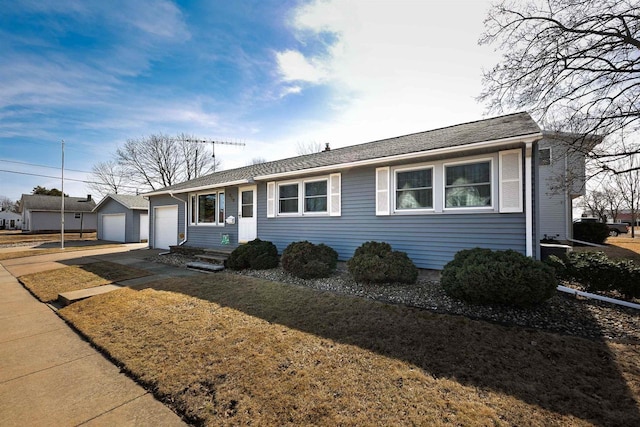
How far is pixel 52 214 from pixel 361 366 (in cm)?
4481

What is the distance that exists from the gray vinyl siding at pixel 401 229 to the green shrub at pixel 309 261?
808 millimetres

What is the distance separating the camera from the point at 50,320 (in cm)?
496

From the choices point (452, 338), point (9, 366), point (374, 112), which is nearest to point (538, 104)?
point (374, 112)

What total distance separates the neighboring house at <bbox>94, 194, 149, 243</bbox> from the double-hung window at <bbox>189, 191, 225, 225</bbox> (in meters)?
10.2

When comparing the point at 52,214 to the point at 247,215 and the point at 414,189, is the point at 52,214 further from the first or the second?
the point at 414,189

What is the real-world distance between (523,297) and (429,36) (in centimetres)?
670

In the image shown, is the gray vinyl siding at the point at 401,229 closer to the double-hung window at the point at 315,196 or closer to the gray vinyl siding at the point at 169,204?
the double-hung window at the point at 315,196

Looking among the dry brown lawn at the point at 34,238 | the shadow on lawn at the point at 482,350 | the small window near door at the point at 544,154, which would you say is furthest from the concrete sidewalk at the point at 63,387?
the dry brown lawn at the point at 34,238

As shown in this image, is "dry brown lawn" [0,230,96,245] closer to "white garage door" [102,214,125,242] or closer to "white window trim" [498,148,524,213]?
"white garage door" [102,214,125,242]

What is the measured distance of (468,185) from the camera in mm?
6527

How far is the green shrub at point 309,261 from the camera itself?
23.4 ft

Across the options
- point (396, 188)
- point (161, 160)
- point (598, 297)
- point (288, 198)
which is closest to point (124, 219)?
point (161, 160)

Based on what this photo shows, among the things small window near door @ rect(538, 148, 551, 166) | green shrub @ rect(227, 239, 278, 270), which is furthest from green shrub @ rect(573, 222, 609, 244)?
green shrub @ rect(227, 239, 278, 270)

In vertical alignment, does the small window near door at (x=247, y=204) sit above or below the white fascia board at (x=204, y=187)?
below
